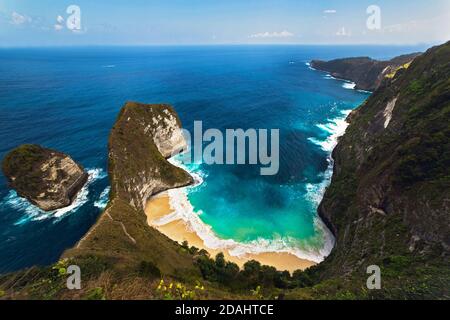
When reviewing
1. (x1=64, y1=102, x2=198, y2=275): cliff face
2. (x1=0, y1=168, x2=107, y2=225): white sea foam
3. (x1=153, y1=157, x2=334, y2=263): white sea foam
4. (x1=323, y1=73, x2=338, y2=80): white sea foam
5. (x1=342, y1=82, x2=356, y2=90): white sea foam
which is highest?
(x1=323, y1=73, x2=338, y2=80): white sea foam

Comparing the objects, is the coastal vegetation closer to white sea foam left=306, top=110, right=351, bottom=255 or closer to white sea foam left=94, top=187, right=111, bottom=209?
white sea foam left=306, top=110, right=351, bottom=255

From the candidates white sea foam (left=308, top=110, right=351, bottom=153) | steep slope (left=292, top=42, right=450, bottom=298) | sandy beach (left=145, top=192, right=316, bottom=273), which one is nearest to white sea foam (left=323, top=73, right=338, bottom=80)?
white sea foam (left=308, top=110, right=351, bottom=153)

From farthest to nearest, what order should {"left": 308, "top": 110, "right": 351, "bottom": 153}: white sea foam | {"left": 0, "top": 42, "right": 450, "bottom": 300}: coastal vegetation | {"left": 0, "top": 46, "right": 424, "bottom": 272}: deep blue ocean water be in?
{"left": 308, "top": 110, "right": 351, "bottom": 153}: white sea foam, {"left": 0, "top": 46, "right": 424, "bottom": 272}: deep blue ocean water, {"left": 0, "top": 42, "right": 450, "bottom": 300}: coastal vegetation

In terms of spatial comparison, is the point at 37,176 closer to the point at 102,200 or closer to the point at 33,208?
the point at 33,208

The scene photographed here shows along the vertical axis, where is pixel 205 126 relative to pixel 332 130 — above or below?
above

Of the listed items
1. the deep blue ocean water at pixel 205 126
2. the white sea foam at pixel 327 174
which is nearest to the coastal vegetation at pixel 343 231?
the white sea foam at pixel 327 174

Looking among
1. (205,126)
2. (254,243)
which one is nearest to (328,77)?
(205,126)
